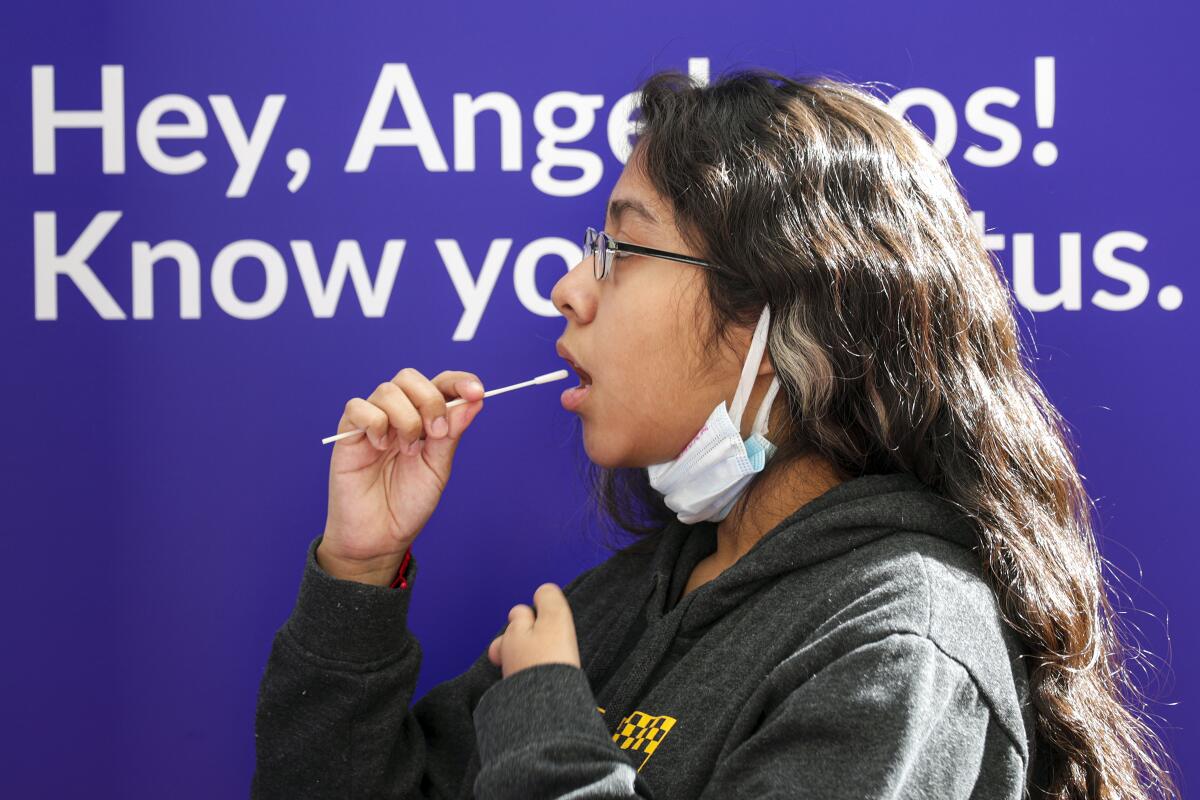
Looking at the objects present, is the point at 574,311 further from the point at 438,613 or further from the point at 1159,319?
the point at 1159,319

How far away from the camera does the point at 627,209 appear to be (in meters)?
1.22

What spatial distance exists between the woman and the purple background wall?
321 millimetres

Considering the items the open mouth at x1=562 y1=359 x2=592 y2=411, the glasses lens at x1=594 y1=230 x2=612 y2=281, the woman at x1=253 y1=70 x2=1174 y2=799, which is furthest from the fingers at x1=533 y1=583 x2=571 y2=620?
the glasses lens at x1=594 y1=230 x2=612 y2=281

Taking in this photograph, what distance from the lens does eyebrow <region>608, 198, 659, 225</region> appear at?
1.20 metres

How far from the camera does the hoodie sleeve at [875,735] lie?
34.7 inches

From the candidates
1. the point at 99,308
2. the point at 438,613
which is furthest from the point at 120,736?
the point at 99,308

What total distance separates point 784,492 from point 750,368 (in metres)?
0.13

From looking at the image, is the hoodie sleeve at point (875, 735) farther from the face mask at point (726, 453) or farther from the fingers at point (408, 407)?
the fingers at point (408, 407)

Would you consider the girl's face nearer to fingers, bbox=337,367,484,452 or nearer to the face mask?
the face mask

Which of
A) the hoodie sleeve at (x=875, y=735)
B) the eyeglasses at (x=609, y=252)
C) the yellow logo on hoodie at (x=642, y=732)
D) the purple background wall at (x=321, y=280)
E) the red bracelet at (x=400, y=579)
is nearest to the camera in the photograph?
the hoodie sleeve at (x=875, y=735)

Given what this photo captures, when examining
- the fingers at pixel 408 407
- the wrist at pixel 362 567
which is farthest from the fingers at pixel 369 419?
the wrist at pixel 362 567

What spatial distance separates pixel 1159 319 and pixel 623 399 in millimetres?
799

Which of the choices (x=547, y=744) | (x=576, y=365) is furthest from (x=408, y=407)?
(x=547, y=744)

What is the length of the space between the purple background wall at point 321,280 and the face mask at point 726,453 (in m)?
0.46
